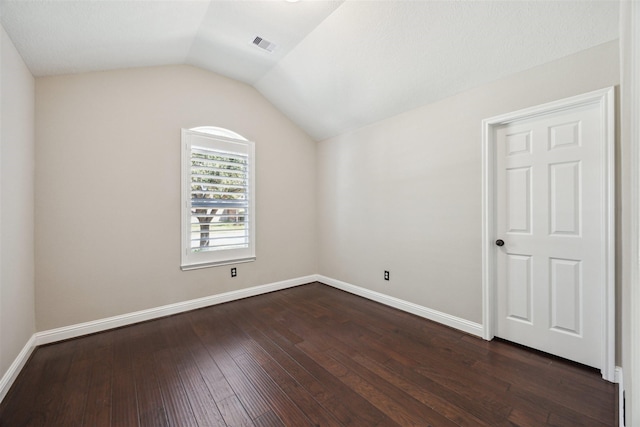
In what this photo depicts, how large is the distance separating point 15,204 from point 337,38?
119 inches

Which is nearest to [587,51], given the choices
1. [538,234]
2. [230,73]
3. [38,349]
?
[538,234]

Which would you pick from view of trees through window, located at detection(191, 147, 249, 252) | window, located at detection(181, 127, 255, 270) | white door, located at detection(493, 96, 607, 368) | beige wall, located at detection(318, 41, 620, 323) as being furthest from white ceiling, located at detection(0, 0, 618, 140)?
view of trees through window, located at detection(191, 147, 249, 252)

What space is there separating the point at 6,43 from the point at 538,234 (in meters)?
4.29

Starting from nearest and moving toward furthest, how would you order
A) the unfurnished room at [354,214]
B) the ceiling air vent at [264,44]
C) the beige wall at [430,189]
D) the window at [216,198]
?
the unfurnished room at [354,214] → the beige wall at [430,189] → the ceiling air vent at [264,44] → the window at [216,198]

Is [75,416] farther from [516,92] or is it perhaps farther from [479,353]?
[516,92]

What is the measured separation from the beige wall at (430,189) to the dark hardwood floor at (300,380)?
1.90ft

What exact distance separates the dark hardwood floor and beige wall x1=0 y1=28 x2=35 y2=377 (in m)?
0.36

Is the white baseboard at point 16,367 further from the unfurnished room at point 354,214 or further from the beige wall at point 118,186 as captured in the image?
the beige wall at point 118,186

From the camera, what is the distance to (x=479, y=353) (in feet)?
7.14

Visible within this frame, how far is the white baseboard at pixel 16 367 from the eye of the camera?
171cm

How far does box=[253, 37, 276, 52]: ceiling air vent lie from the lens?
271 centimetres

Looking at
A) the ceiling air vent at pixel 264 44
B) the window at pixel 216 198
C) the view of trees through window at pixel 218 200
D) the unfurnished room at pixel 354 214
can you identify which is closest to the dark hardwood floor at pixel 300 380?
the unfurnished room at pixel 354 214

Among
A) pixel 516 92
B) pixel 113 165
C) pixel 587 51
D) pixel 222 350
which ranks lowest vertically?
pixel 222 350

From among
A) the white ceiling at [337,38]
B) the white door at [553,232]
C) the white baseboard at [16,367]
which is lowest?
the white baseboard at [16,367]
